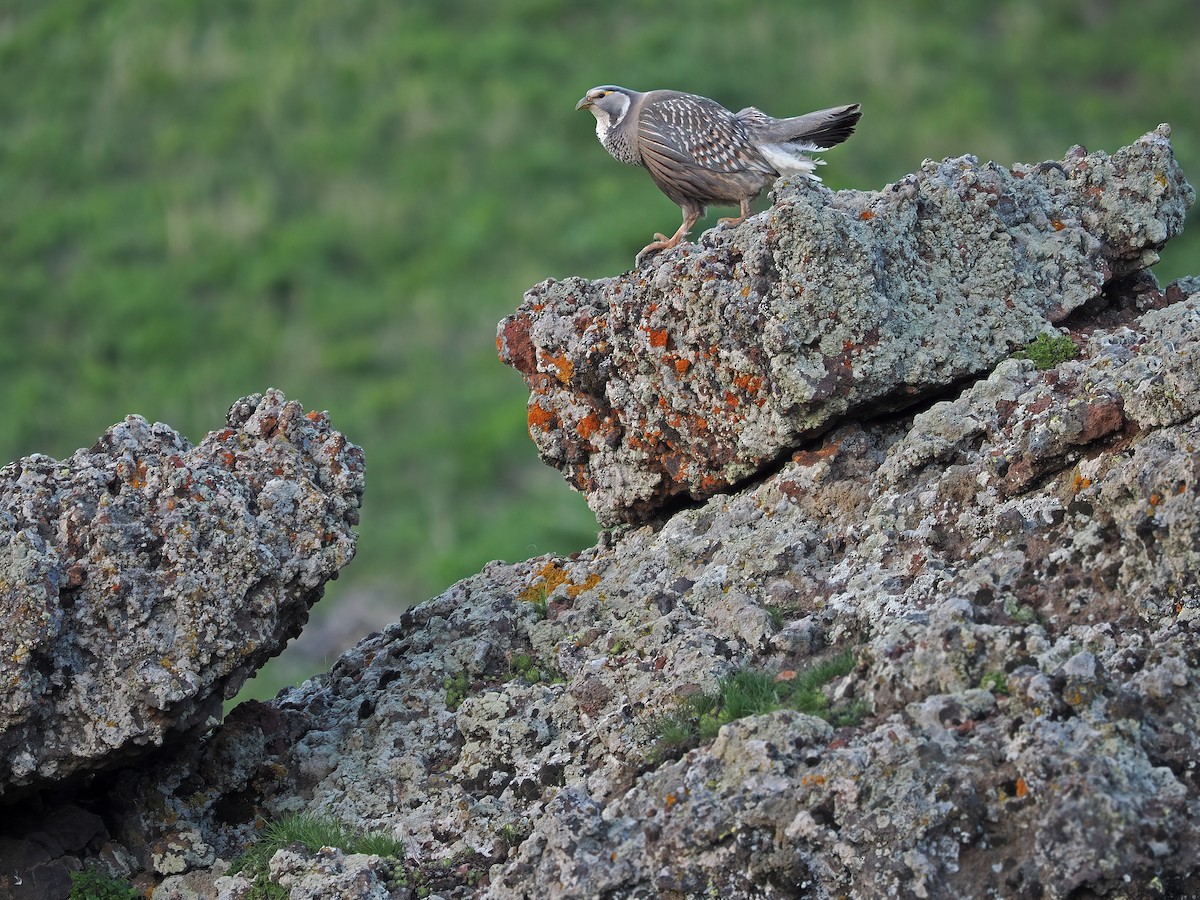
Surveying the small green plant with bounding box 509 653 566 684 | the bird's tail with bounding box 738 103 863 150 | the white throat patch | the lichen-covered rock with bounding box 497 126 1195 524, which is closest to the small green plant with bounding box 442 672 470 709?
the small green plant with bounding box 509 653 566 684

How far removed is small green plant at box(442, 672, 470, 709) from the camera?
7652 mm

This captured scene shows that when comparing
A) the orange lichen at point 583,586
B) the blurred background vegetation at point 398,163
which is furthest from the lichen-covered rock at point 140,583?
the blurred background vegetation at point 398,163

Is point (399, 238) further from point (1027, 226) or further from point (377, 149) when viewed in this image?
point (1027, 226)

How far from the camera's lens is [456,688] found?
7727 millimetres

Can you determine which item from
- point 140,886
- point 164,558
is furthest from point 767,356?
point 140,886

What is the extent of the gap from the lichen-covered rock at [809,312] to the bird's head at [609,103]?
181 cm

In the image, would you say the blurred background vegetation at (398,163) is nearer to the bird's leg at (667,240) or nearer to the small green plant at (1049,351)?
the bird's leg at (667,240)

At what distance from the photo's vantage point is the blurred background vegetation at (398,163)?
25203 mm

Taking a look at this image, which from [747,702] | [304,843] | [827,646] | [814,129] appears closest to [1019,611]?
[827,646]

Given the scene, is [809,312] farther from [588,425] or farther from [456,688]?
[456,688]

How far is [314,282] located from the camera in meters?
27.5

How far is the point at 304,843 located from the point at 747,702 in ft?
6.66

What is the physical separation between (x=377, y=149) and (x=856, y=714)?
80.9ft

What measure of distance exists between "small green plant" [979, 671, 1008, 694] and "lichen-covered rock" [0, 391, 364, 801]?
3007 mm
